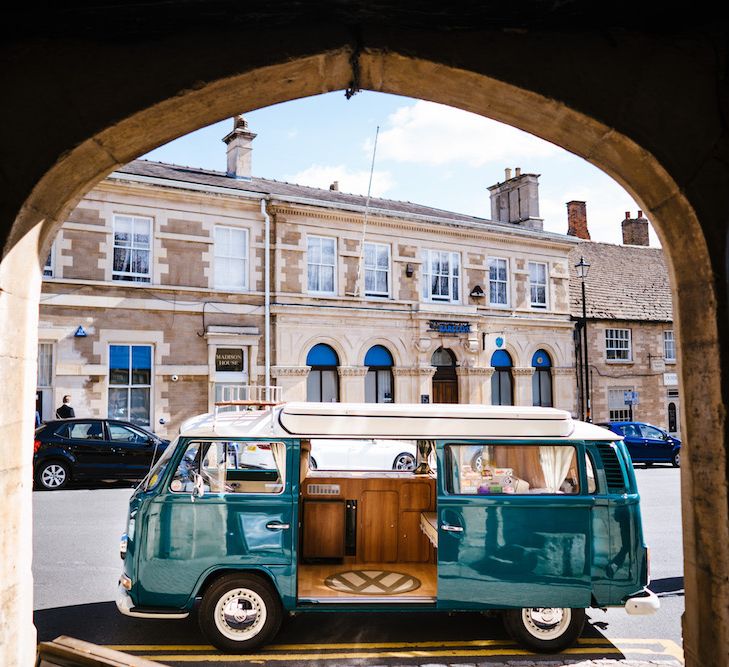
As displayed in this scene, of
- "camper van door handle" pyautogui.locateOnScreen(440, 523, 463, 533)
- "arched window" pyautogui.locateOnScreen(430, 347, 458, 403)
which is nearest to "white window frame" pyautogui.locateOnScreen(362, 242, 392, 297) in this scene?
"arched window" pyautogui.locateOnScreen(430, 347, 458, 403)

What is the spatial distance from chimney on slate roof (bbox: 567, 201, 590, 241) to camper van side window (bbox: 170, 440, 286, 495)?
96.7 feet

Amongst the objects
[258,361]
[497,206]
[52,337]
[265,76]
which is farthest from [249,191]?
[265,76]

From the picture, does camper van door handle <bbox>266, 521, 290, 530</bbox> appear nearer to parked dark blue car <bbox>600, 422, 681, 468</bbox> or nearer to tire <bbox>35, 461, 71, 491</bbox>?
tire <bbox>35, 461, 71, 491</bbox>

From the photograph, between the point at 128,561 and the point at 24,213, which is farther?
the point at 128,561

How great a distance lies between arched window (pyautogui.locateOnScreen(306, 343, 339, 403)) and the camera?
22.0 m

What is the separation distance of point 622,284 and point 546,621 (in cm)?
2670

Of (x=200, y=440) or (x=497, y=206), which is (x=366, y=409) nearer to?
(x=200, y=440)

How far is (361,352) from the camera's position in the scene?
22.8 metres

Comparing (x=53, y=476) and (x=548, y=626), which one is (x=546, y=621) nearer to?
(x=548, y=626)

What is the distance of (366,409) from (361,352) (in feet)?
54.4

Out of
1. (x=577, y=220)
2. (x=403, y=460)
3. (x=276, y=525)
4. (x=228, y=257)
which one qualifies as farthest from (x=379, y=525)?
(x=577, y=220)

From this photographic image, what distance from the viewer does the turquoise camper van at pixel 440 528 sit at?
5898 millimetres

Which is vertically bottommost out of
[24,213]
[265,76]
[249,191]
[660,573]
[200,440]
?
[660,573]

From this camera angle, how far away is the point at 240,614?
19.7 feet
